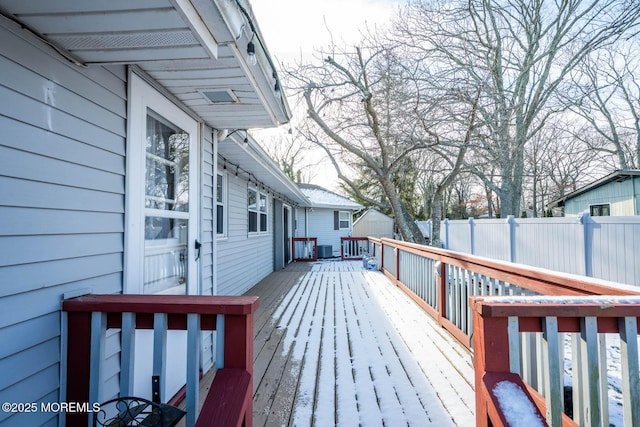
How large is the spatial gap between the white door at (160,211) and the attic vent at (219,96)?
0.27 m

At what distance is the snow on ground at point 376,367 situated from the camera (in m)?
2.12

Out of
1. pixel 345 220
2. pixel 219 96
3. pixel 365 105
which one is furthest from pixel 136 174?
pixel 345 220

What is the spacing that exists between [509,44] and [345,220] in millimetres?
9684

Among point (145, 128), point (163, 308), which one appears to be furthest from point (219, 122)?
point (163, 308)

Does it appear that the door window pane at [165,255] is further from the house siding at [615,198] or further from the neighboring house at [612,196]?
the house siding at [615,198]

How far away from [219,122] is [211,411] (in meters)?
2.49

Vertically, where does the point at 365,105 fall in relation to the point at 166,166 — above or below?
above

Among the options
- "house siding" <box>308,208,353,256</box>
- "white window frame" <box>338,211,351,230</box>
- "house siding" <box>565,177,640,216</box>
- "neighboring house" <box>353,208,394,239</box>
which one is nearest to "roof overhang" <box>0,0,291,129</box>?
"house siding" <box>565,177,640,216</box>

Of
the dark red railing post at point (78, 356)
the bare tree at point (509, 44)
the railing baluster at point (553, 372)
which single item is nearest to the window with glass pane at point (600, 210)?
the bare tree at point (509, 44)

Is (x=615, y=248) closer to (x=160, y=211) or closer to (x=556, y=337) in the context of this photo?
(x=556, y=337)

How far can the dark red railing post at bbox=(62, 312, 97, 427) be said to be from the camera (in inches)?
59.9

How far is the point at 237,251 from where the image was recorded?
571 cm

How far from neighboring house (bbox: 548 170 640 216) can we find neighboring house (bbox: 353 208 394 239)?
1032 centimetres

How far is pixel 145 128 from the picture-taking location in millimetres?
2117
